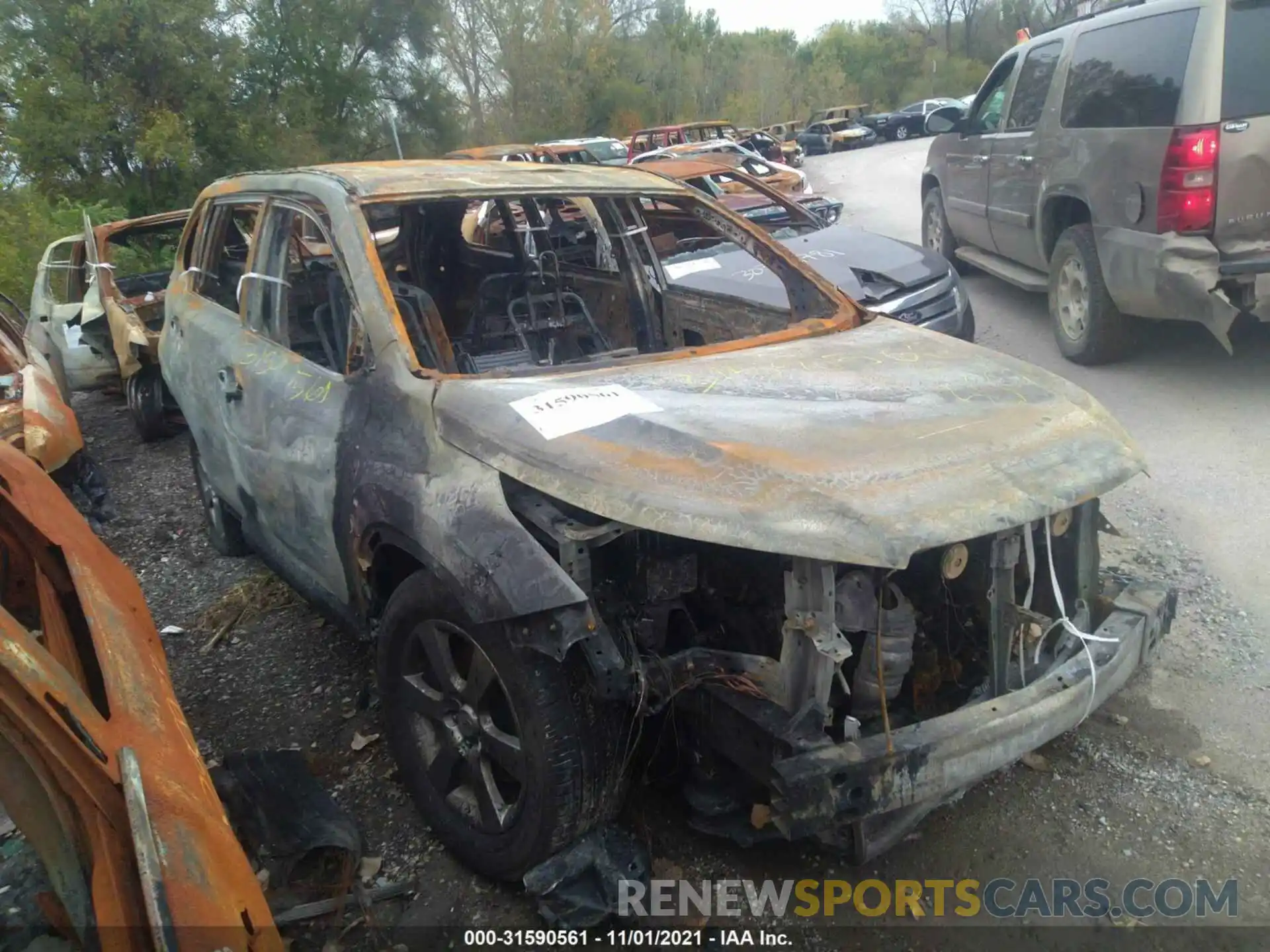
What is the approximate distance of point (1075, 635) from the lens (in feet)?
8.20

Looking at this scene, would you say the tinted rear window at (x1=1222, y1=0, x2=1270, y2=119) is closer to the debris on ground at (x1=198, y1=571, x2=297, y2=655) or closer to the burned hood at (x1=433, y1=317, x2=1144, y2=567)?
the burned hood at (x1=433, y1=317, x2=1144, y2=567)

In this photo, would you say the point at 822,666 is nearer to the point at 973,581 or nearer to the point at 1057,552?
the point at 973,581

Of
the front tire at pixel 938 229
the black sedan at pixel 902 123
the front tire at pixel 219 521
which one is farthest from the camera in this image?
the black sedan at pixel 902 123

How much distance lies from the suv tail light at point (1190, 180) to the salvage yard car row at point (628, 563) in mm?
2548

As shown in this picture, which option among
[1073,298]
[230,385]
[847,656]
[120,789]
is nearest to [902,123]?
[1073,298]

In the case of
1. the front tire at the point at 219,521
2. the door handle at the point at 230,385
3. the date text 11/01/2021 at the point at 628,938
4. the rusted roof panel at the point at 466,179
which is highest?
the rusted roof panel at the point at 466,179

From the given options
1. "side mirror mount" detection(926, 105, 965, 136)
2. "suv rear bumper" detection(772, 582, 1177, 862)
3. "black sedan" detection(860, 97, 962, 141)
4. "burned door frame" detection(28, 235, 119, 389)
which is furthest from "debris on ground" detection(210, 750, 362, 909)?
"black sedan" detection(860, 97, 962, 141)

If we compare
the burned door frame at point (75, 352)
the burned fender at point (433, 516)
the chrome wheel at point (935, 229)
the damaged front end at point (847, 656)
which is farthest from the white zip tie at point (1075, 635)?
the burned door frame at point (75, 352)

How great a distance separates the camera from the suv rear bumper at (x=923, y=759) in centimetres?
205

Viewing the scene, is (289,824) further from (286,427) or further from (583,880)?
(286,427)

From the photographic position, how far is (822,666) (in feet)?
7.01

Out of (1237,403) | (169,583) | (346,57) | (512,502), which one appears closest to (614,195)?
(512,502)

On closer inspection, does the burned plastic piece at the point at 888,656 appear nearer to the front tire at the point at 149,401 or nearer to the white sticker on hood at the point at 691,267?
the white sticker on hood at the point at 691,267

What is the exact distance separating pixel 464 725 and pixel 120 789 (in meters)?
0.96
